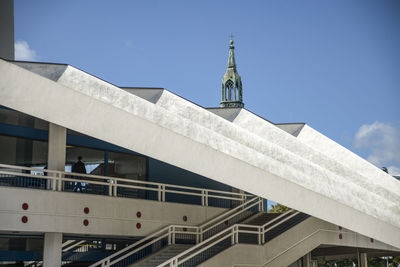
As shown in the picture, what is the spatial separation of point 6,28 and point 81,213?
15905 mm

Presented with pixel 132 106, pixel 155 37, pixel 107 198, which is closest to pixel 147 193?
pixel 107 198

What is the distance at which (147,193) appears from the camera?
74.0 ft

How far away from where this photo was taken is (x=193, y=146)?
13438mm

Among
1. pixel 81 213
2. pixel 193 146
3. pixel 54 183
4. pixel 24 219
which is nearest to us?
pixel 193 146

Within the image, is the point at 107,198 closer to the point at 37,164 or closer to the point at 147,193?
the point at 37,164

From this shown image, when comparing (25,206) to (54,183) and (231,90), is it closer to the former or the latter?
(54,183)

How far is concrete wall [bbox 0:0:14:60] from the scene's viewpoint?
92.6 feet

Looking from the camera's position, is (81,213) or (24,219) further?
(81,213)

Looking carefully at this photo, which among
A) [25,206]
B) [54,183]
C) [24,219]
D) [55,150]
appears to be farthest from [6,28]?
[24,219]

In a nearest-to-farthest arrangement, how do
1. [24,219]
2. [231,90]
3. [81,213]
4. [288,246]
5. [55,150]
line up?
[24,219] → [81,213] → [55,150] → [288,246] → [231,90]

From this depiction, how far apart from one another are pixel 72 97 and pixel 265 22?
156624 millimetres

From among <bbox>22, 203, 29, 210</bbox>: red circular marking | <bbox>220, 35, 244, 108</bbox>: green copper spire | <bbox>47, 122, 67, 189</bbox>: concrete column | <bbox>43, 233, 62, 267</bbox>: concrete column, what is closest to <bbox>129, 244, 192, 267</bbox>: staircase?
<bbox>43, 233, 62, 267</bbox>: concrete column

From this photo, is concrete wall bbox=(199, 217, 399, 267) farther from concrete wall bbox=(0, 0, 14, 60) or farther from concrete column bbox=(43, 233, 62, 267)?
concrete wall bbox=(0, 0, 14, 60)

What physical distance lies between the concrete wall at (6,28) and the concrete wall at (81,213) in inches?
535
